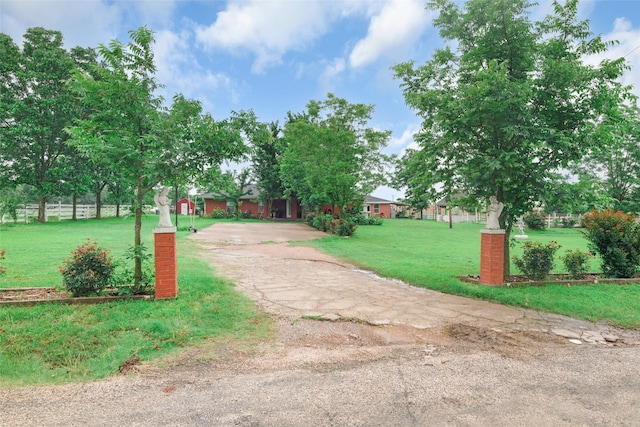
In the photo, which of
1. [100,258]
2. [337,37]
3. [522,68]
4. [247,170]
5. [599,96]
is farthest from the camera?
[247,170]

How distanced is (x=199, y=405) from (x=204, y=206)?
1491 inches

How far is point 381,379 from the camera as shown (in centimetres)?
280

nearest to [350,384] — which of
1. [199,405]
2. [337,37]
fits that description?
[199,405]

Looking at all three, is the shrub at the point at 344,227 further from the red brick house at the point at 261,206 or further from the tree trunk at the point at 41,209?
the tree trunk at the point at 41,209

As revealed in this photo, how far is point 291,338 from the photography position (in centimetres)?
374

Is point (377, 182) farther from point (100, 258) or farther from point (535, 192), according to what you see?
point (100, 258)

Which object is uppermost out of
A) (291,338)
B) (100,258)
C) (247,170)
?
(247,170)

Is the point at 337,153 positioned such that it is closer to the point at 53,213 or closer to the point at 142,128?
the point at 142,128

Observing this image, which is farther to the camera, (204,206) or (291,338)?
(204,206)

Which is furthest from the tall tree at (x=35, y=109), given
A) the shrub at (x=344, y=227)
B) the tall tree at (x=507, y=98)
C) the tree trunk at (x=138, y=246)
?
the tall tree at (x=507, y=98)

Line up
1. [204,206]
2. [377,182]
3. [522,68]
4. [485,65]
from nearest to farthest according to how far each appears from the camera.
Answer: [522,68], [485,65], [377,182], [204,206]

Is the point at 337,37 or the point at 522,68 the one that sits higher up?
the point at 337,37

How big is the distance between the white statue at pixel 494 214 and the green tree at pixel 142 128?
452cm

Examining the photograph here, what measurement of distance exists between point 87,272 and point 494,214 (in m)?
6.61
